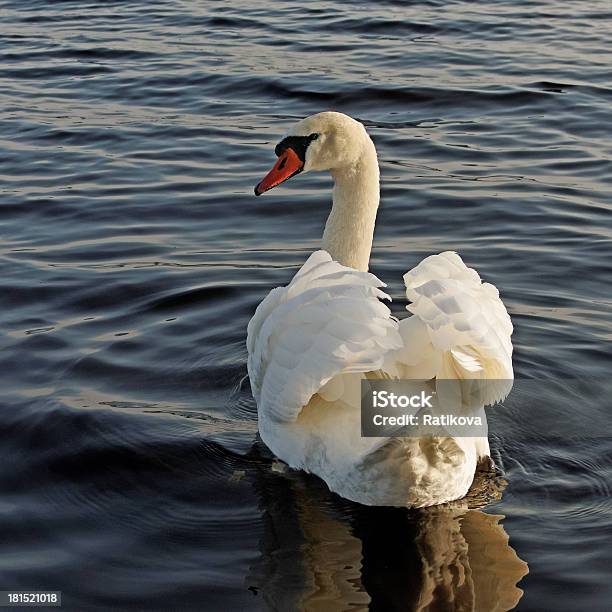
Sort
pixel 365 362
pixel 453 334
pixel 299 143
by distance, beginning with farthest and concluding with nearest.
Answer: pixel 299 143 → pixel 365 362 → pixel 453 334

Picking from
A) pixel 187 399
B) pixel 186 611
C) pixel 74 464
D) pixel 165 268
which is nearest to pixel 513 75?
pixel 165 268

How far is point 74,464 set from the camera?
5.88 meters

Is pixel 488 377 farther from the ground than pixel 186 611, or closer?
farther from the ground

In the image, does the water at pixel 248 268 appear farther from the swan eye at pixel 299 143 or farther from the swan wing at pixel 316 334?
the swan eye at pixel 299 143

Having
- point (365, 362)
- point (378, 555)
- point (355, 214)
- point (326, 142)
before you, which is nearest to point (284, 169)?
point (326, 142)

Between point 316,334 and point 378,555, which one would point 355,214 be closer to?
point 316,334

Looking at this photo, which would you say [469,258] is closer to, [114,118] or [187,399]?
[187,399]

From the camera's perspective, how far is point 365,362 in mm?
4527

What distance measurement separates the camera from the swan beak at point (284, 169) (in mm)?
6430

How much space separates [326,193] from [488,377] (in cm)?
586
